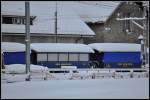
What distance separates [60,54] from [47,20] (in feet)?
20.7

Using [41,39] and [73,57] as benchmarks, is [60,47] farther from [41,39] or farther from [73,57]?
[41,39]

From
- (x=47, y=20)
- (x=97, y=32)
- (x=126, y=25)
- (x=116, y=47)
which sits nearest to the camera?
(x=116, y=47)

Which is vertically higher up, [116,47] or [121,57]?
[116,47]

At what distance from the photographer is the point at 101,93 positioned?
33.9 ft

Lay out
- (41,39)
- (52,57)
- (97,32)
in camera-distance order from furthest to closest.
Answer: (97,32), (41,39), (52,57)

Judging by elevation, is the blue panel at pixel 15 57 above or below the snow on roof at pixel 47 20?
below

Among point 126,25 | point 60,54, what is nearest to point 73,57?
point 60,54

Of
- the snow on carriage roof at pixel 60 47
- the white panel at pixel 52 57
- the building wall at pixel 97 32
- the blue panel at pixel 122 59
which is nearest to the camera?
the snow on carriage roof at pixel 60 47

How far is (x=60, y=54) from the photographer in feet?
124

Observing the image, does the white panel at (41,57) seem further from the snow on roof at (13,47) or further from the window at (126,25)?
the window at (126,25)

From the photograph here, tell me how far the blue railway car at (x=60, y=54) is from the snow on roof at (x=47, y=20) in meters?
2.50

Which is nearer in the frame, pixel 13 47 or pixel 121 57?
pixel 13 47

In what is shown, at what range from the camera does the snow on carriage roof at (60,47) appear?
121 feet

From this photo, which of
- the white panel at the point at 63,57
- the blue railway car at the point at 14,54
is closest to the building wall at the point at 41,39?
the blue railway car at the point at 14,54
